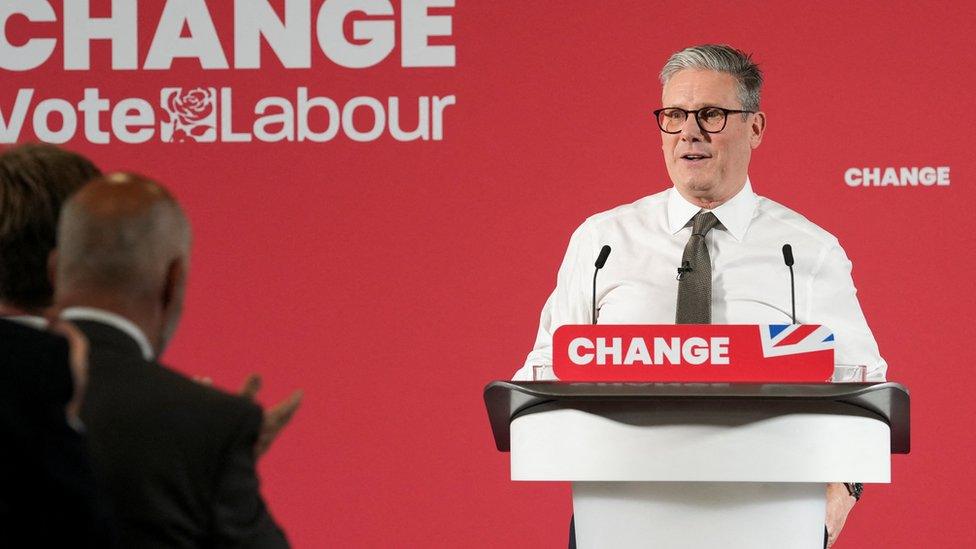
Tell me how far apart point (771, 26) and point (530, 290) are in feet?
3.53

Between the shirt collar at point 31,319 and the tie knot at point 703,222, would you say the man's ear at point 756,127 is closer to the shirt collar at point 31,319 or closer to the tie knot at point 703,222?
the tie knot at point 703,222

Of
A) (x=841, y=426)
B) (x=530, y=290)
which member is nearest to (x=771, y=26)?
(x=530, y=290)

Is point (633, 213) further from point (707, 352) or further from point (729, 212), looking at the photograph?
point (707, 352)

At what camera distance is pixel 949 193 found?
4.11 m

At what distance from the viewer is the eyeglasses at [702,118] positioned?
3.09 metres

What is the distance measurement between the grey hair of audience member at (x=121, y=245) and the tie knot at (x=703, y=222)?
180 cm

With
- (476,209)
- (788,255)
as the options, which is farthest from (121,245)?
(476,209)

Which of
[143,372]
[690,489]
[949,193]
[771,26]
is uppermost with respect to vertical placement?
[771,26]

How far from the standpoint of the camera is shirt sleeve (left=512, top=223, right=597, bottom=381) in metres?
3.11

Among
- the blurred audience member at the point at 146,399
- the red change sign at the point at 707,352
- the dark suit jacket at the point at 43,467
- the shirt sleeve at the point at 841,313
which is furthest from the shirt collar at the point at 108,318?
the shirt sleeve at the point at 841,313

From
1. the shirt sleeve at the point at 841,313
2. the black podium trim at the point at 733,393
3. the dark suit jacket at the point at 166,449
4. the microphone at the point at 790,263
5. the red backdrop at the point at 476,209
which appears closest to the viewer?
the dark suit jacket at the point at 166,449

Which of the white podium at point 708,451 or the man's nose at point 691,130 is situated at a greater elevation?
the man's nose at point 691,130

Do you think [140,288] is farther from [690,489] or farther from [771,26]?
[771,26]

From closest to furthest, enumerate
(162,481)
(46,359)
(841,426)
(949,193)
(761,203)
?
(46,359) → (162,481) → (841,426) → (761,203) → (949,193)
